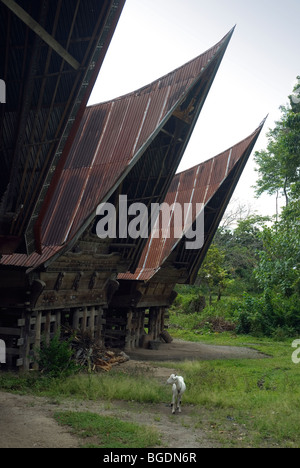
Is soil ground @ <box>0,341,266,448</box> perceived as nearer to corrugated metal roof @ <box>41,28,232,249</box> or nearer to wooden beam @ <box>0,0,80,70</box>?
corrugated metal roof @ <box>41,28,232,249</box>

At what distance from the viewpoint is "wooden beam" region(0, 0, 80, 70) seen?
727cm

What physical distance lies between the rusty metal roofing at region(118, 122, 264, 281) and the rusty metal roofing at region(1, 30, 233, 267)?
4.79 metres

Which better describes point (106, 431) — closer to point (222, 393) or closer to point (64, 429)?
point (64, 429)

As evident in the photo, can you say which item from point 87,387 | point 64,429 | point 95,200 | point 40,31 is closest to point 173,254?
point 95,200

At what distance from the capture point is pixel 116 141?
50.8 ft

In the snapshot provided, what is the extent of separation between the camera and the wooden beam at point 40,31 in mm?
7268

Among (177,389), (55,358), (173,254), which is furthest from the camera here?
(173,254)

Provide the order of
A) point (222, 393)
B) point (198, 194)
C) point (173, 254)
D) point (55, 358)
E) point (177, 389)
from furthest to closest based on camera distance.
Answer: point (173, 254) → point (198, 194) → point (55, 358) → point (222, 393) → point (177, 389)

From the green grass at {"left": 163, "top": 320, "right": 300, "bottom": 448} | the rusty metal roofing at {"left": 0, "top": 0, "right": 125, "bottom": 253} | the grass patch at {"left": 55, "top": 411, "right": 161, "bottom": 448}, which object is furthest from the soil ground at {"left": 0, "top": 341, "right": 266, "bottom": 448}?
the rusty metal roofing at {"left": 0, "top": 0, "right": 125, "bottom": 253}

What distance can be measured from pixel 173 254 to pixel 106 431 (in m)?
16.1

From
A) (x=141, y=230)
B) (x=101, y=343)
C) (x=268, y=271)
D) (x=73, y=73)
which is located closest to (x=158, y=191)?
(x=141, y=230)

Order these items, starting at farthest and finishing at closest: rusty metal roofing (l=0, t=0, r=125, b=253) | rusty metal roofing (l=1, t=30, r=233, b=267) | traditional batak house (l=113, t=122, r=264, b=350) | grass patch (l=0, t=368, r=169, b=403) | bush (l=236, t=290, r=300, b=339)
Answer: bush (l=236, t=290, r=300, b=339), traditional batak house (l=113, t=122, r=264, b=350), rusty metal roofing (l=1, t=30, r=233, b=267), grass patch (l=0, t=368, r=169, b=403), rusty metal roofing (l=0, t=0, r=125, b=253)

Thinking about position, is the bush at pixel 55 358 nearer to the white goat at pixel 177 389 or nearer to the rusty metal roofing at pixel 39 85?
the rusty metal roofing at pixel 39 85

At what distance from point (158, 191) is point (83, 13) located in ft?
31.8
